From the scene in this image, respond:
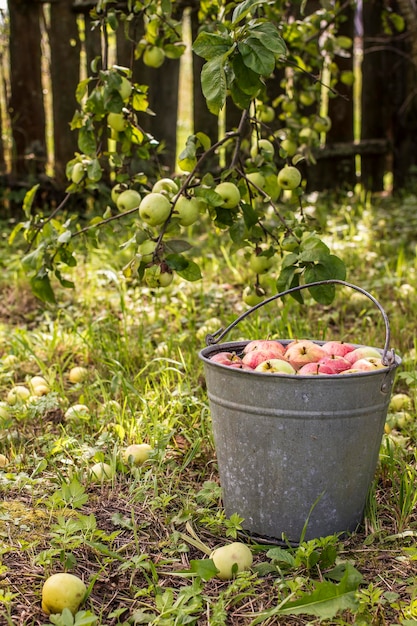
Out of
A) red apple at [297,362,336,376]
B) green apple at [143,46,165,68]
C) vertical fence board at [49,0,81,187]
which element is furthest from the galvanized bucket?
vertical fence board at [49,0,81,187]

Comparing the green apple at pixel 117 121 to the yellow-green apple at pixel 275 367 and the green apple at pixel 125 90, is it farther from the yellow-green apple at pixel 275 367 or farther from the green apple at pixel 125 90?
the yellow-green apple at pixel 275 367

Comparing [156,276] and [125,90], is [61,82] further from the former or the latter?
[156,276]

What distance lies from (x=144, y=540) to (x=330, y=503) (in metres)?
0.48

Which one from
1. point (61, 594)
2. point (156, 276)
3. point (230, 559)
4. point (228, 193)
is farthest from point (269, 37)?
point (61, 594)

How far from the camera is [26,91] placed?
5.28 metres

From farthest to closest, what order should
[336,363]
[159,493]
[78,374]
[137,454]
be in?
[78,374] → [137,454] → [159,493] → [336,363]

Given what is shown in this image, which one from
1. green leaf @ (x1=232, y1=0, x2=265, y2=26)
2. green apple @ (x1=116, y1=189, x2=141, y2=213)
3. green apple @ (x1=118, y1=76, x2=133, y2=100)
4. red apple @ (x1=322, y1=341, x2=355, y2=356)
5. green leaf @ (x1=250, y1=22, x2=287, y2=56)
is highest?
green leaf @ (x1=232, y1=0, x2=265, y2=26)

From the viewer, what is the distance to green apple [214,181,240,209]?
87.6 inches

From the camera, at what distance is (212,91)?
1.71 metres

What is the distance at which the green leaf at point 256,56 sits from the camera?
1688 millimetres

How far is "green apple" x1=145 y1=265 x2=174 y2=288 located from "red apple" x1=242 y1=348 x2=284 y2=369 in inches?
13.7

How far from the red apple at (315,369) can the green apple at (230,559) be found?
44 centimetres

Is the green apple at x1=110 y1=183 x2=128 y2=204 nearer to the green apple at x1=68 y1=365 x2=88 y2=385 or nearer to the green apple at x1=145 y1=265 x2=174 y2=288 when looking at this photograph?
the green apple at x1=145 y1=265 x2=174 y2=288

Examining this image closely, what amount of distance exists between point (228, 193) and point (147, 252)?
0.30 metres
